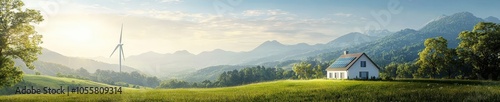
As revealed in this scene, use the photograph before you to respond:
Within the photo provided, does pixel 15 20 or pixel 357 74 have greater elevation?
pixel 15 20

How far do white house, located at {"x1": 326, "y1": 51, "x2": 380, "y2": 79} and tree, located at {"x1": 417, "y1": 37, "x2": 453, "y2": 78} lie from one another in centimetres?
1111

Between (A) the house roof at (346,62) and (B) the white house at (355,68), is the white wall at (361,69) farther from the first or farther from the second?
(A) the house roof at (346,62)

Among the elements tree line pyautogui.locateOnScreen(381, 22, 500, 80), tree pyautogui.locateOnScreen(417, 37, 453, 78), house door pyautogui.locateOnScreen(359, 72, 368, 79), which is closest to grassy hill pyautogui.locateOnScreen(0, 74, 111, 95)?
house door pyautogui.locateOnScreen(359, 72, 368, 79)

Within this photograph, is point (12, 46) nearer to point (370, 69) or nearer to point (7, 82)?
point (7, 82)

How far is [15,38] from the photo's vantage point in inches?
1588

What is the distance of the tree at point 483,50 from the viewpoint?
247ft

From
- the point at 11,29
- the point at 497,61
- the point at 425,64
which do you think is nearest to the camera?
the point at 11,29

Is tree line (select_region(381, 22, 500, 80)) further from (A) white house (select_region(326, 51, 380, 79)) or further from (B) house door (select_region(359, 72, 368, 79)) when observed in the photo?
(B) house door (select_region(359, 72, 368, 79))

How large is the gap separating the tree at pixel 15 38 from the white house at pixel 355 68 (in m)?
55.2

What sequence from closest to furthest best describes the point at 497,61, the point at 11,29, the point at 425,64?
the point at 11,29, the point at 497,61, the point at 425,64

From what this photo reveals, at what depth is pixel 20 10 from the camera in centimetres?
4169

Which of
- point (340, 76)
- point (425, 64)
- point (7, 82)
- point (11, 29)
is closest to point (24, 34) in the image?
point (11, 29)

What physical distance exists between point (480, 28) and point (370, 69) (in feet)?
73.2

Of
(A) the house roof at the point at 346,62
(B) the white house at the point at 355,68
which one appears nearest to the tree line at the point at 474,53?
(B) the white house at the point at 355,68
